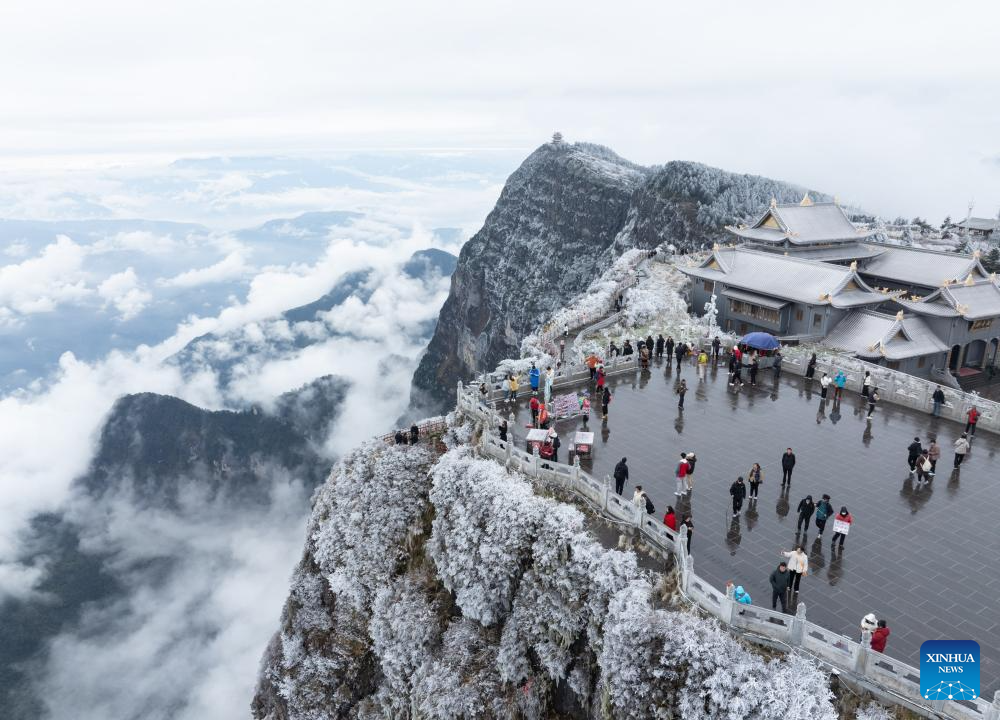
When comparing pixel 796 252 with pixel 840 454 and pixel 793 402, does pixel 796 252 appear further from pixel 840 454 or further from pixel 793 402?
pixel 840 454

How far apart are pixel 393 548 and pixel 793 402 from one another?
768 inches

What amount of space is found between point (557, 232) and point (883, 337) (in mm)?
114134

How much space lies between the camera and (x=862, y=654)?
15086mm

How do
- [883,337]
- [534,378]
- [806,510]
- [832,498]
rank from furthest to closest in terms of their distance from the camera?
[883,337] < [534,378] < [832,498] < [806,510]

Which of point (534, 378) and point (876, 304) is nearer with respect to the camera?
point (534, 378)

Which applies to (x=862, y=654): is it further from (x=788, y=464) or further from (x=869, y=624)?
(x=788, y=464)

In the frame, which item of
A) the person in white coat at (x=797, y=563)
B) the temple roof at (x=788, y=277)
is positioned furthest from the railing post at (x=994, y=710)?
the temple roof at (x=788, y=277)

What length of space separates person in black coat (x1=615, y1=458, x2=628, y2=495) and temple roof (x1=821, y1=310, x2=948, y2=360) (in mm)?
32161

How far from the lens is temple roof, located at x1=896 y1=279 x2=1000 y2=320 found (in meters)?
49.5

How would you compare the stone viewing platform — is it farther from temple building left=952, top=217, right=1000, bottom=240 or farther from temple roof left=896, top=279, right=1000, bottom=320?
temple building left=952, top=217, right=1000, bottom=240

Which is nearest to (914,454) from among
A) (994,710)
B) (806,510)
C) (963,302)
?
(806,510)

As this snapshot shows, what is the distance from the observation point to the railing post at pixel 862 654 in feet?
48.8

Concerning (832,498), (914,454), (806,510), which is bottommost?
(832,498)

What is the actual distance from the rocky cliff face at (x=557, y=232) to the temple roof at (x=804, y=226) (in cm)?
3759
